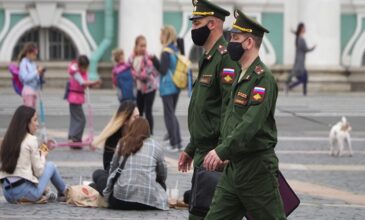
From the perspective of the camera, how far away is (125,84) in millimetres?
18375

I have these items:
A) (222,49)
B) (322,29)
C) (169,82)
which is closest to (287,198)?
(222,49)

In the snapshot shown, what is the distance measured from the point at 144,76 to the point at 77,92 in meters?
0.94

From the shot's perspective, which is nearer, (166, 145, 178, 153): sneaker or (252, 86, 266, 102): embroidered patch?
(252, 86, 266, 102): embroidered patch

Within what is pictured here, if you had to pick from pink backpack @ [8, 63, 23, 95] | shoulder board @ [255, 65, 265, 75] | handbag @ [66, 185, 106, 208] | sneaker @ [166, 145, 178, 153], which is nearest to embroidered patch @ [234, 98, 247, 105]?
shoulder board @ [255, 65, 265, 75]

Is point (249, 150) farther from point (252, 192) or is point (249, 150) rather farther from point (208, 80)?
point (208, 80)

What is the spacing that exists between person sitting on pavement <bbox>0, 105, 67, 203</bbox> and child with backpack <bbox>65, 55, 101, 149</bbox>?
5488 mm

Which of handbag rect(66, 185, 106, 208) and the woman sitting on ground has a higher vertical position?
the woman sitting on ground

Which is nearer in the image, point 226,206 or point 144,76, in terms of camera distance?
point 226,206

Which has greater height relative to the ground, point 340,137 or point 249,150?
point 249,150

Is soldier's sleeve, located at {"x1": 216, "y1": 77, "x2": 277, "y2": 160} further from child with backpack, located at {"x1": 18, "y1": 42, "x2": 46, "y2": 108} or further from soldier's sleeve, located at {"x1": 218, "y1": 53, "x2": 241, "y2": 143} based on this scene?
child with backpack, located at {"x1": 18, "y1": 42, "x2": 46, "y2": 108}

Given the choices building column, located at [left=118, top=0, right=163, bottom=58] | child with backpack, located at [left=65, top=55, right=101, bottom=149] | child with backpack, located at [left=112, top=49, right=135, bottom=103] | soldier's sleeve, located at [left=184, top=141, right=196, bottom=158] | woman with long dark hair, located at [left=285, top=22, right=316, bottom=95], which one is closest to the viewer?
soldier's sleeve, located at [left=184, top=141, right=196, bottom=158]

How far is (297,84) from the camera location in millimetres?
28234

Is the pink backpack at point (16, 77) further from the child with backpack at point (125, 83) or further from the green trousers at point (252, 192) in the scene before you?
the green trousers at point (252, 192)

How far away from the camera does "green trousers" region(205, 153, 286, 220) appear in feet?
24.0
